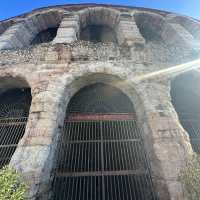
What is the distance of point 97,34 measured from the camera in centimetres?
954

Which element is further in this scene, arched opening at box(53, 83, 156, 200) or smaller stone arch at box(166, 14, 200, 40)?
smaller stone arch at box(166, 14, 200, 40)

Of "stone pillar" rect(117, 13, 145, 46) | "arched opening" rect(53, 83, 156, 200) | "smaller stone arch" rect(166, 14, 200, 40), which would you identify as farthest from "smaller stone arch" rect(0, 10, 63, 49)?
"smaller stone arch" rect(166, 14, 200, 40)

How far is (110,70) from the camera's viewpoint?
5430 mm

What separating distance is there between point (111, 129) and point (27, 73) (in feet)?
9.46

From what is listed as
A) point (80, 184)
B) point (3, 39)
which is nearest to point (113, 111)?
point (80, 184)

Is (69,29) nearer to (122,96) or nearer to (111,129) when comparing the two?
(122,96)

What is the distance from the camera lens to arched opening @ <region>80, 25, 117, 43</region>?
30.3 feet

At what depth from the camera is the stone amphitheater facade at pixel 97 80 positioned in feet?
11.9

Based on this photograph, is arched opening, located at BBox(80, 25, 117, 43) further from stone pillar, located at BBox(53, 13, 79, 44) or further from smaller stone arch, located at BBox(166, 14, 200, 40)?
smaller stone arch, located at BBox(166, 14, 200, 40)

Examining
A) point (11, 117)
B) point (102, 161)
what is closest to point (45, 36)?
point (11, 117)

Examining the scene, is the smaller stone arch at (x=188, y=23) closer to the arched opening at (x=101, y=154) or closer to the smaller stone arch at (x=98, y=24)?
the smaller stone arch at (x=98, y=24)

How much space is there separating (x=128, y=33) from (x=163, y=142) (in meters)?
4.91

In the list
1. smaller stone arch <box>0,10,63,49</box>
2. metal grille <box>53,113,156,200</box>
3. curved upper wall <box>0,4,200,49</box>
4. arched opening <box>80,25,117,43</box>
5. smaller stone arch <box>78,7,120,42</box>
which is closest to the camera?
metal grille <box>53,113,156,200</box>

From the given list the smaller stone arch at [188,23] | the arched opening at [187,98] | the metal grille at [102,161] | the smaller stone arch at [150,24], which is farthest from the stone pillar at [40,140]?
the smaller stone arch at [188,23]
